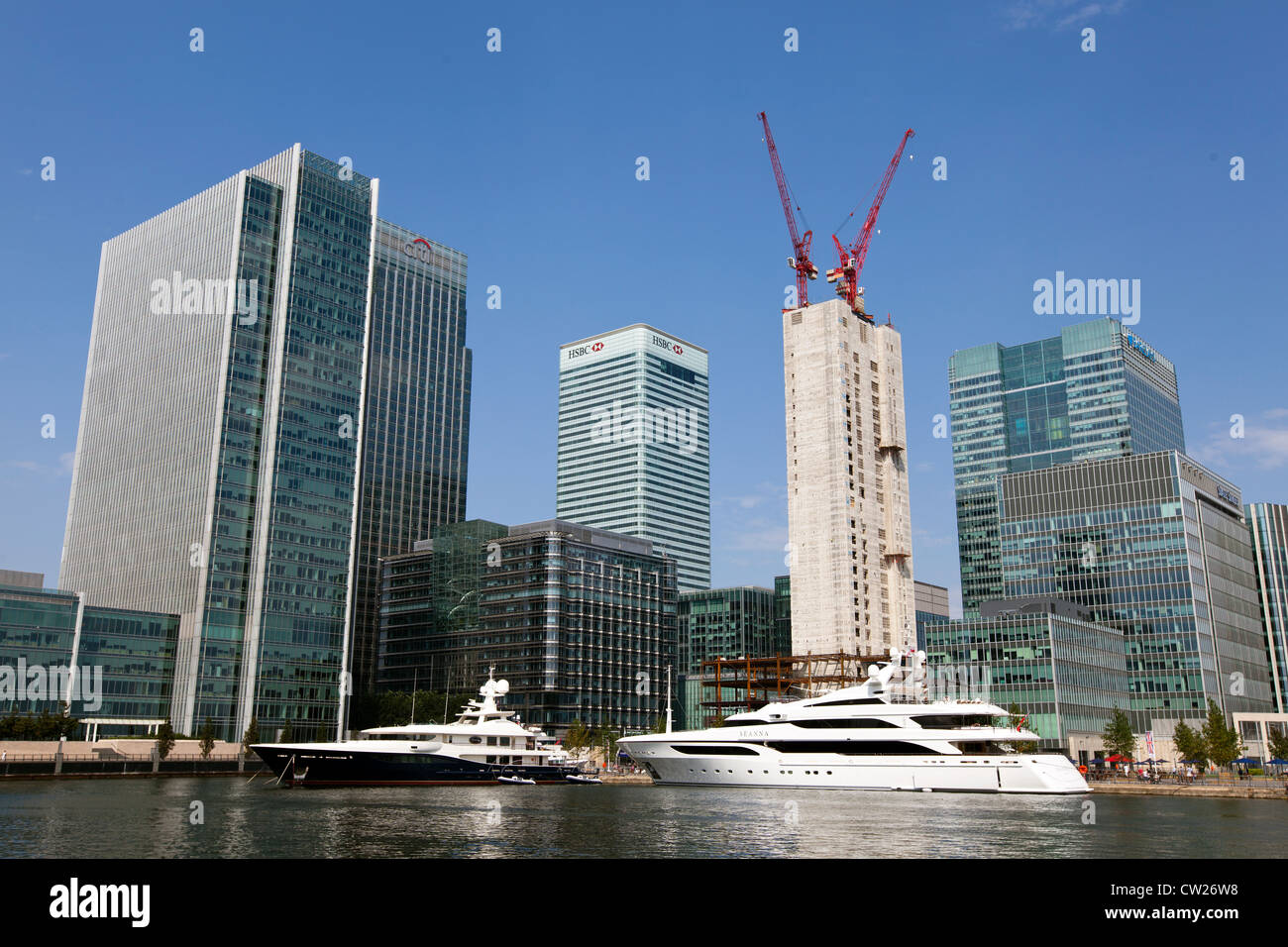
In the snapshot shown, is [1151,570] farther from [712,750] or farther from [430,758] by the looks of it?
[430,758]

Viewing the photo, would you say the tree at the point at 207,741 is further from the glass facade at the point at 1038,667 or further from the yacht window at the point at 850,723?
the glass facade at the point at 1038,667

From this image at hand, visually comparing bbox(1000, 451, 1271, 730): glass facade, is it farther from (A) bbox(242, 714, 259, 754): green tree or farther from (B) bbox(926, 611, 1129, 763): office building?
(A) bbox(242, 714, 259, 754): green tree

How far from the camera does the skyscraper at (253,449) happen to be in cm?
17500

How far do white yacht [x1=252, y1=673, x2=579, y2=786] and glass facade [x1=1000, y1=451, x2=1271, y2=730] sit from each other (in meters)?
112

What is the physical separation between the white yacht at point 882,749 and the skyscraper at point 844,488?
7278 cm

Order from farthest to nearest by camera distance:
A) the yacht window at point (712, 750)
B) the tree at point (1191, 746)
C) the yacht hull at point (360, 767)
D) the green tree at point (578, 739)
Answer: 1. the green tree at point (578, 739)
2. the tree at point (1191, 746)
3. the yacht hull at point (360, 767)
4. the yacht window at point (712, 750)

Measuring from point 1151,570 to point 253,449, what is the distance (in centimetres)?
15981

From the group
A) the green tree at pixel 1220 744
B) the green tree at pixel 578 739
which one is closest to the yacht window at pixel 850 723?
the green tree at pixel 1220 744

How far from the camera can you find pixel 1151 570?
18050 cm

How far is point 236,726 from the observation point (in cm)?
17012
